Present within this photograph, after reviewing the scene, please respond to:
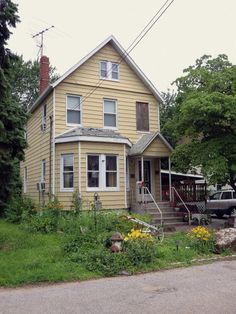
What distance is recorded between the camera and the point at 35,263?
8734mm

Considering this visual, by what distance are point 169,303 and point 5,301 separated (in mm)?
2890

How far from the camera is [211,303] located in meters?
6.30

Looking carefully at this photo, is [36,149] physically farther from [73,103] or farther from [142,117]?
[142,117]

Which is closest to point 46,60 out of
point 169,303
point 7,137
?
point 7,137

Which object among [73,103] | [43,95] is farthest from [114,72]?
[43,95]

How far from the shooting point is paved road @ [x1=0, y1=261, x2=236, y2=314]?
19.8ft

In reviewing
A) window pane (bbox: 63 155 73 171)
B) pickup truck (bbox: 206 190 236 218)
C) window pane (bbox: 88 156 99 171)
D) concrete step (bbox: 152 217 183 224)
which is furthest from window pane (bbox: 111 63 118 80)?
pickup truck (bbox: 206 190 236 218)

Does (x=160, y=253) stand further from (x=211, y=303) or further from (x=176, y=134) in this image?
(x=176, y=134)

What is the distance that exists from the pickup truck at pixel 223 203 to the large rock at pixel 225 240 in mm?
10773

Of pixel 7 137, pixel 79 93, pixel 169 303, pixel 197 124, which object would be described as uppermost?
pixel 79 93

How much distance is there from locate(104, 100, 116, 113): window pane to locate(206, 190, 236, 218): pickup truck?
8.22 m

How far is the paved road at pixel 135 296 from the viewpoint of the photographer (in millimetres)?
6039

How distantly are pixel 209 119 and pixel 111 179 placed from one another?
5.36 m

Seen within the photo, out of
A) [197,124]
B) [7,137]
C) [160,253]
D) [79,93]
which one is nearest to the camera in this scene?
[160,253]
